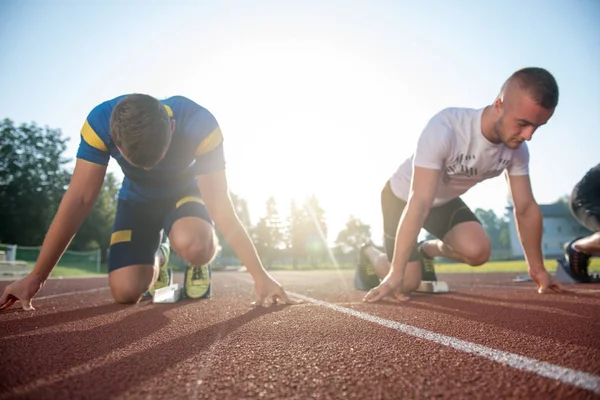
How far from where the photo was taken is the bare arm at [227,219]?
341cm

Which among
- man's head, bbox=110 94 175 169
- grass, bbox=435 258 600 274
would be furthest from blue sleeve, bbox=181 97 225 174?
grass, bbox=435 258 600 274

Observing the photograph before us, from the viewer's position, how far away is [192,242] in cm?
408

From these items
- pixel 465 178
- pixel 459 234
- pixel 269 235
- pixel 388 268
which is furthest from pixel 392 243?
pixel 269 235

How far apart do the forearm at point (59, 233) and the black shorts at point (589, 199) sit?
242 inches

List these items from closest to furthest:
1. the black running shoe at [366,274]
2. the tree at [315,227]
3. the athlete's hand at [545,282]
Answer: the athlete's hand at [545,282]
the black running shoe at [366,274]
the tree at [315,227]

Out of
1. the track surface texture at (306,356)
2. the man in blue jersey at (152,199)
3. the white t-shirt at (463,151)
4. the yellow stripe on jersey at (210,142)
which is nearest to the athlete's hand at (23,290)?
the man in blue jersey at (152,199)

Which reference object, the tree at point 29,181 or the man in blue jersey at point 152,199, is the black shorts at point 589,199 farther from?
the tree at point 29,181

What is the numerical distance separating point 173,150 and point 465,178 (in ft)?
9.50

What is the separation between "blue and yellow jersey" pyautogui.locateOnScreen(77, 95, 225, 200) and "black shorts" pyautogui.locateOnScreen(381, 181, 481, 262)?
Result: 244 cm

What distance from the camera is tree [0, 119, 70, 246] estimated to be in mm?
44562

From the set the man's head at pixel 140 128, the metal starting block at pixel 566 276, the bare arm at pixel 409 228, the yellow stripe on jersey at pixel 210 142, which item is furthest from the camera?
the metal starting block at pixel 566 276

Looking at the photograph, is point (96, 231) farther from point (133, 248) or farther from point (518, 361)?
point (518, 361)

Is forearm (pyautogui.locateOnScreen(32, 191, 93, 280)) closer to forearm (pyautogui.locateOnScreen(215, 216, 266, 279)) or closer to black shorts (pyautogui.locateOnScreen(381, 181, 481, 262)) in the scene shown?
forearm (pyautogui.locateOnScreen(215, 216, 266, 279))

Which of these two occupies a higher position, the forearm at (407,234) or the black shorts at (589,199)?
the black shorts at (589,199)
